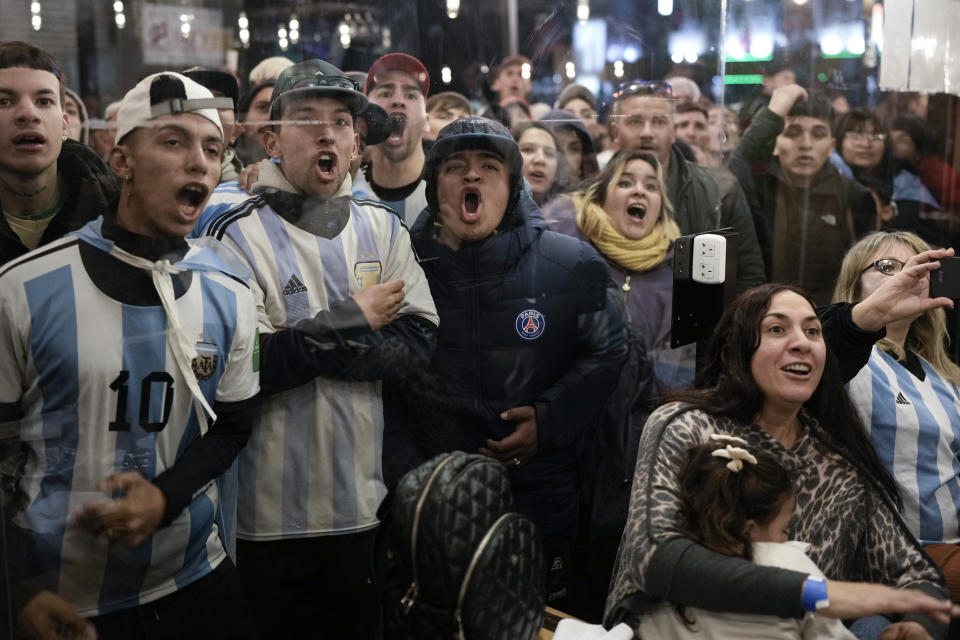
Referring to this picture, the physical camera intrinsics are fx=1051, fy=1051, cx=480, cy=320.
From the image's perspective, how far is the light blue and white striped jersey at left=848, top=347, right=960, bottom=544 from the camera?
9.38 feet

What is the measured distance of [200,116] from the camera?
201 centimetres

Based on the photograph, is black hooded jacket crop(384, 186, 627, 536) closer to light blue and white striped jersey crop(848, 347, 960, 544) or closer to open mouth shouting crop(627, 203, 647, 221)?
open mouth shouting crop(627, 203, 647, 221)

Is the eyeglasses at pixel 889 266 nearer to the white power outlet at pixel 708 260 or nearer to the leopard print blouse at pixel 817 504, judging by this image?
the white power outlet at pixel 708 260

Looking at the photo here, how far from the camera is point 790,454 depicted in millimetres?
2465

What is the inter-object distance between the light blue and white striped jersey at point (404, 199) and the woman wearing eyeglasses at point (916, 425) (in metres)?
1.31

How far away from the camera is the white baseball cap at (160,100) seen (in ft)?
6.37

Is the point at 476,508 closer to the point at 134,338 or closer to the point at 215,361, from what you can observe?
the point at 215,361

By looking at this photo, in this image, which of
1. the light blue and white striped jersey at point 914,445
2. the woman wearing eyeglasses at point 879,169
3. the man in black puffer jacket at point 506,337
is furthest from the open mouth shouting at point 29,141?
the woman wearing eyeglasses at point 879,169

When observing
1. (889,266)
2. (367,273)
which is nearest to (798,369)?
(889,266)

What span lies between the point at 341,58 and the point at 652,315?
115 cm

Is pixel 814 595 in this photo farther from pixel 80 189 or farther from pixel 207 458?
pixel 80 189

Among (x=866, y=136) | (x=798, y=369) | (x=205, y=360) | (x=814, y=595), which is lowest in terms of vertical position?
(x=814, y=595)

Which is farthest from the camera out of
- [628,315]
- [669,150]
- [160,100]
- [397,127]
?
[669,150]

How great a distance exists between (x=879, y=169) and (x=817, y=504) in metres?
1.91
